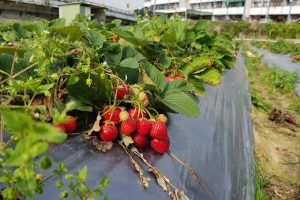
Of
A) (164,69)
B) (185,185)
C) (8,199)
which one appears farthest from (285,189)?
(8,199)

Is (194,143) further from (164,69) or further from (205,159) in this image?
(164,69)

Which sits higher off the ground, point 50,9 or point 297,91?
point 50,9

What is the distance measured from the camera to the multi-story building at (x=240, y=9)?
181 feet

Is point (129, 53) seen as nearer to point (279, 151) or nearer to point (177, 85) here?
point (177, 85)

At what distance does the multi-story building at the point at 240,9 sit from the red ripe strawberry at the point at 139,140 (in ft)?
154

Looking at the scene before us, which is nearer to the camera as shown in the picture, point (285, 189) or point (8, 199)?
point (8, 199)

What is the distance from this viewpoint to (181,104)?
5.42 feet

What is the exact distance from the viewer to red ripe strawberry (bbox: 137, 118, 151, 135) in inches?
54.2

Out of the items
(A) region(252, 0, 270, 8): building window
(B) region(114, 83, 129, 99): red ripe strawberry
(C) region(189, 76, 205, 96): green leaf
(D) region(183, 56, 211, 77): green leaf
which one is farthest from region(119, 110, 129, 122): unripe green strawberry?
(A) region(252, 0, 270, 8): building window

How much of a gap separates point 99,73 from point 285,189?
2929 mm

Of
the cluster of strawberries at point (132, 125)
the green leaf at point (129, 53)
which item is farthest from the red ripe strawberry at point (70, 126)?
the green leaf at point (129, 53)

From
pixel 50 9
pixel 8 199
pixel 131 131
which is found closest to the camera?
pixel 8 199

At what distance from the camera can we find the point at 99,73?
140 cm

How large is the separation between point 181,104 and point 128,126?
0.41 meters
